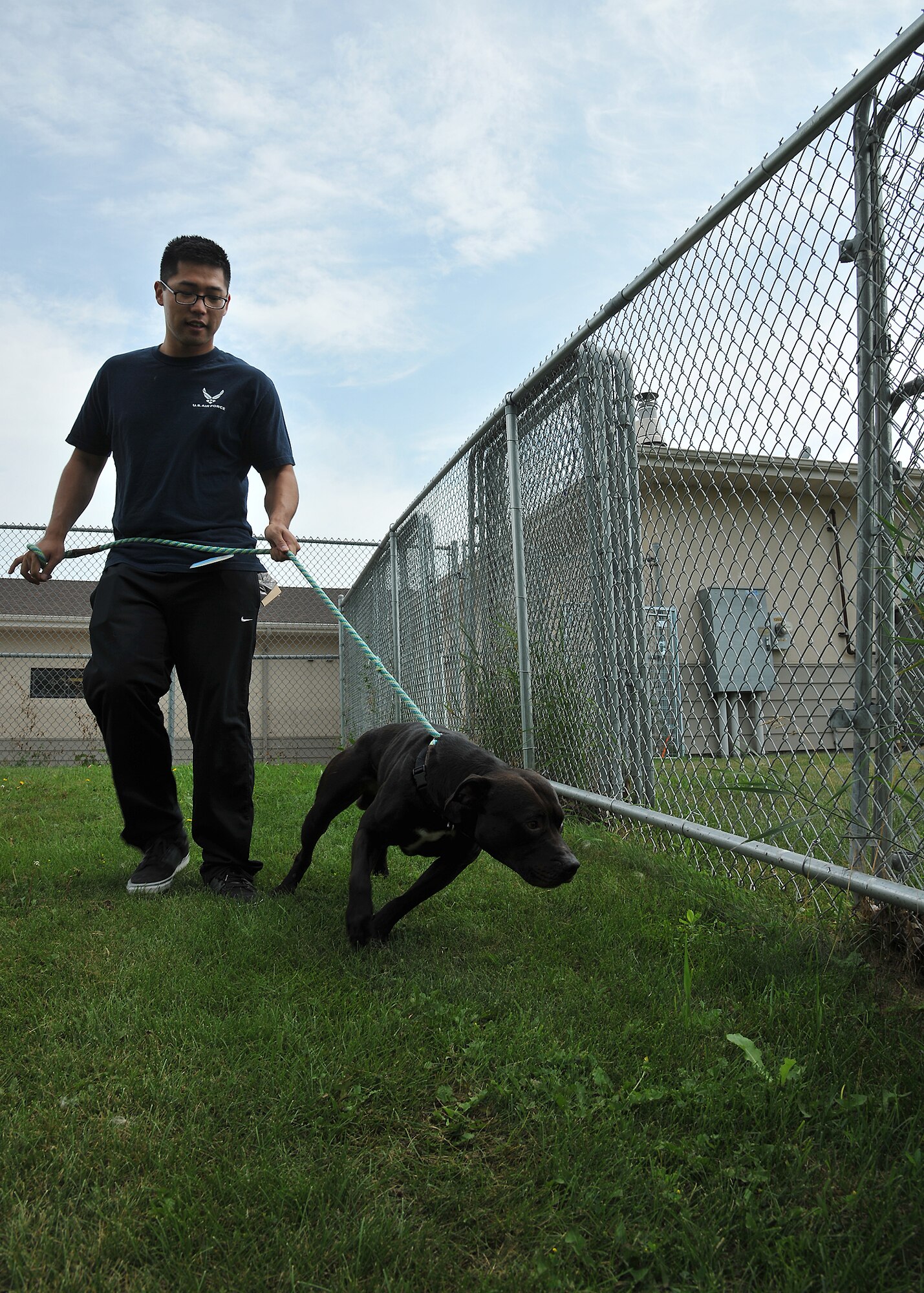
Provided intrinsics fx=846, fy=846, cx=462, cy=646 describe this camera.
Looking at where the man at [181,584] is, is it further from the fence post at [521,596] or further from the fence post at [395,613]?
the fence post at [395,613]

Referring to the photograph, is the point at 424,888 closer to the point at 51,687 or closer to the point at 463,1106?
the point at 463,1106

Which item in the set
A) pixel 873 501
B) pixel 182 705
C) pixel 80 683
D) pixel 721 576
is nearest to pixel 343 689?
pixel 182 705

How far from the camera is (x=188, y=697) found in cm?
335

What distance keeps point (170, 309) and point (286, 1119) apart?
2.91 metres

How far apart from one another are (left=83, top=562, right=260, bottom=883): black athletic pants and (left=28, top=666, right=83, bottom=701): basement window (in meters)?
11.3

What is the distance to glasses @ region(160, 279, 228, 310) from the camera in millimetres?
3219

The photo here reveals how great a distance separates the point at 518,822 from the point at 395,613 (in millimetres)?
5384

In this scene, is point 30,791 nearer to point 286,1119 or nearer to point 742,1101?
point 286,1119

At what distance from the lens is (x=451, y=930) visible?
2664 millimetres

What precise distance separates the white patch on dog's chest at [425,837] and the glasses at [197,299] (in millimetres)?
2166

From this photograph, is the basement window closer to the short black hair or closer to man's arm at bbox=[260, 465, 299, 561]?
man's arm at bbox=[260, 465, 299, 561]

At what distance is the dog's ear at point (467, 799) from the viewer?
2314 mm

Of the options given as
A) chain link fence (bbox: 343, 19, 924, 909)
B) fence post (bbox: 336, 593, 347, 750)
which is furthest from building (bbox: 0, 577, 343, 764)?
chain link fence (bbox: 343, 19, 924, 909)

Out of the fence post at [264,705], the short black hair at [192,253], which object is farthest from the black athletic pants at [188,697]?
the fence post at [264,705]
